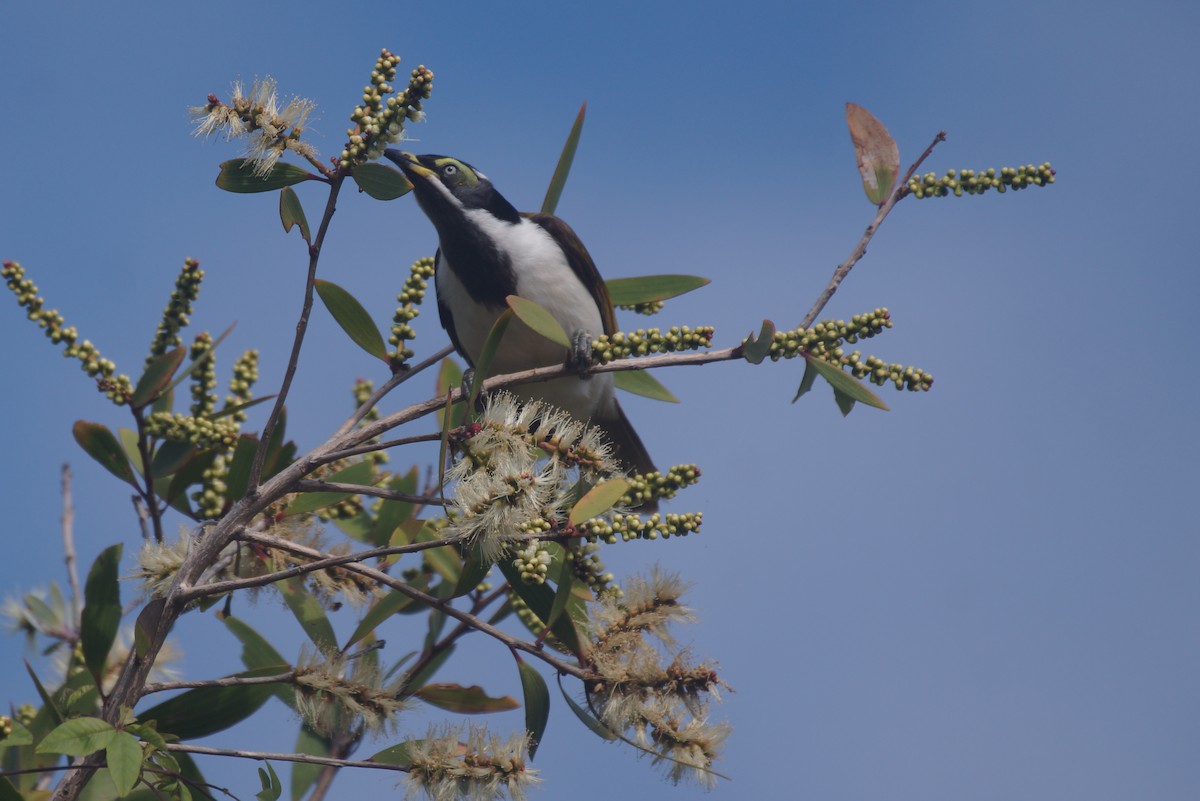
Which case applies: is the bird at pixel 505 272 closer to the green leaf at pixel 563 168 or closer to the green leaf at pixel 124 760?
the green leaf at pixel 563 168

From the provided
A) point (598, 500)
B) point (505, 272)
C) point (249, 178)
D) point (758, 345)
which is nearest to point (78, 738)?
point (598, 500)

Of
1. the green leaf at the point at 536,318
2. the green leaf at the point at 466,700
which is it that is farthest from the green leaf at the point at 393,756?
the green leaf at the point at 536,318

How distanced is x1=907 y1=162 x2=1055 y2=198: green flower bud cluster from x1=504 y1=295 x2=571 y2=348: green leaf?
41.6 inches

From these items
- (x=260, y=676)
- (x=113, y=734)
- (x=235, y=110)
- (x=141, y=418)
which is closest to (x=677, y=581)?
(x=260, y=676)

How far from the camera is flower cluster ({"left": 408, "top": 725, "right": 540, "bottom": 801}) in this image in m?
2.33

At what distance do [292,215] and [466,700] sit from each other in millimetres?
1322

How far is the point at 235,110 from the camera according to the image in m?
2.43

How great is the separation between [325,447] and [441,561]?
2.15 feet

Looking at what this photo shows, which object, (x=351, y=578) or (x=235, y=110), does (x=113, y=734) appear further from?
(x=235, y=110)

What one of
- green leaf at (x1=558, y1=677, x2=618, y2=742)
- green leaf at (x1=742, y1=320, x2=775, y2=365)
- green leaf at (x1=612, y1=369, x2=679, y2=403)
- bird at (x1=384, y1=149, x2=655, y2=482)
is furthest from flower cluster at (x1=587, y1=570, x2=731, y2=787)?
bird at (x1=384, y1=149, x2=655, y2=482)

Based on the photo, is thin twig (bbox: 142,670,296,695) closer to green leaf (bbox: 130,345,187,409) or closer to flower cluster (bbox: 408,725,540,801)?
flower cluster (bbox: 408,725,540,801)

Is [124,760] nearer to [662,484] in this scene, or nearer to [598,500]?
[598,500]

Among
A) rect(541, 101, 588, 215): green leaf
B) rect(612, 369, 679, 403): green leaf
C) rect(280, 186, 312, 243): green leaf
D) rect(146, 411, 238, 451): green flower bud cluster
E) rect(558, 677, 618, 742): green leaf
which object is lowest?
rect(558, 677, 618, 742): green leaf

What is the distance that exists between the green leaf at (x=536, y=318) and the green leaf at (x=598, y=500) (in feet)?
1.35
